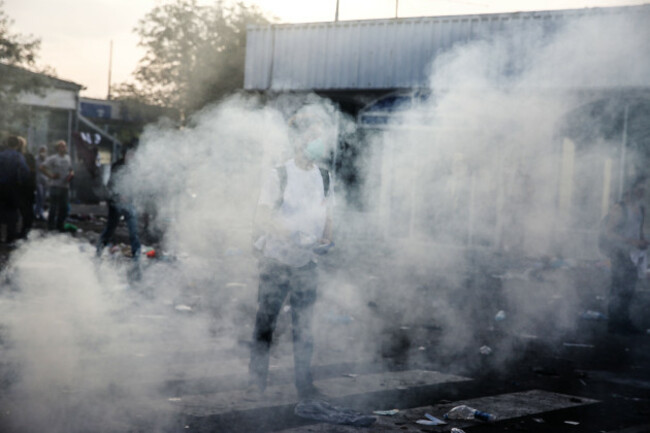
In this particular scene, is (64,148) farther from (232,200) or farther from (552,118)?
(552,118)

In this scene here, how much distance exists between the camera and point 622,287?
7.63 m

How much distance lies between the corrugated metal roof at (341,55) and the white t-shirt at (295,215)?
756 cm

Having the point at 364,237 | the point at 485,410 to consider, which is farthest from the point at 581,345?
the point at 364,237

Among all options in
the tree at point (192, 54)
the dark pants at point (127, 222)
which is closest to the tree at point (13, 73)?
the tree at point (192, 54)

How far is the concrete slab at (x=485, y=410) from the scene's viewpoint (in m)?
3.97

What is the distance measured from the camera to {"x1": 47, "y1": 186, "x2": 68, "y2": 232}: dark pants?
13469mm

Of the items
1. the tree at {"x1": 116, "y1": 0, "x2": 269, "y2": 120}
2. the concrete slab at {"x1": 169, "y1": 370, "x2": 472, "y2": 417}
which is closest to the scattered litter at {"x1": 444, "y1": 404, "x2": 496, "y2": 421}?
the concrete slab at {"x1": 169, "y1": 370, "x2": 472, "y2": 417}

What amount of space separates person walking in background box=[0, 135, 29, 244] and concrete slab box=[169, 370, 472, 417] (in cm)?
876

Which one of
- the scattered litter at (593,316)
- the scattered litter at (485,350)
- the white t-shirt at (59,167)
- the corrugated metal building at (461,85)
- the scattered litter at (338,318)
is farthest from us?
the white t-shirt at (59,167)

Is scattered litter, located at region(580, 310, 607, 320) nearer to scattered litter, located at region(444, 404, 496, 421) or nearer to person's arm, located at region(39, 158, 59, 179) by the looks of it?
scattered litter, located at region(444, 404, 496, 421)

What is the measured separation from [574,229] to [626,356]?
6304mm

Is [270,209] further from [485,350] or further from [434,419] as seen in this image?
[485,350]

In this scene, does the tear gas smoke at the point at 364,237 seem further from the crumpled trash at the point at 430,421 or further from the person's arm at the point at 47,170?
the crumpled trash at the point at 430,421

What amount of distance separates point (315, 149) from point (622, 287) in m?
4.47
